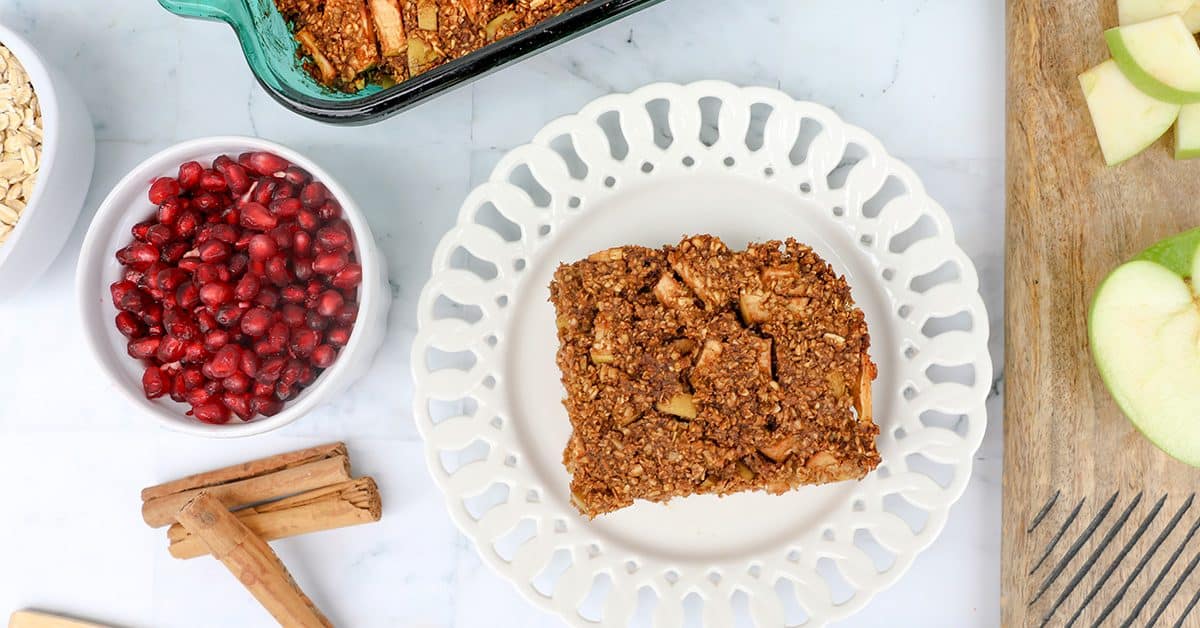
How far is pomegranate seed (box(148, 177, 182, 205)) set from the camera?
1644 mm

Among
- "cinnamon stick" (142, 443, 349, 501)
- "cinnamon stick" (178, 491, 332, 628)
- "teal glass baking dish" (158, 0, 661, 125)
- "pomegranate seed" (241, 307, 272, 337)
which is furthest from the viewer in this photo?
"cinnamon stick" (142, 443, 349, 501)

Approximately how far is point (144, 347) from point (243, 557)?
17.7 inches

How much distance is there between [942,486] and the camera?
1.78 m

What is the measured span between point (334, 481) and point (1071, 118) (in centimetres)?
165

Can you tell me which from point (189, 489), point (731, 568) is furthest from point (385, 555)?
point (731, 568)

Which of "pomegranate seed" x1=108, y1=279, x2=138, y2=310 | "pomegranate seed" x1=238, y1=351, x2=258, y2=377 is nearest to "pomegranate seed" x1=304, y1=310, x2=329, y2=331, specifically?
"pomegranate seed" x1=238, y1=351, x2=258, y2=377

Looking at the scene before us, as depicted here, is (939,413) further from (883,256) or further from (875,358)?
(883,256)

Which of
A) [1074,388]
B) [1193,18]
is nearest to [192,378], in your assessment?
[1074,388]

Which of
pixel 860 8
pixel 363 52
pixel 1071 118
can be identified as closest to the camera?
pixel 363 52

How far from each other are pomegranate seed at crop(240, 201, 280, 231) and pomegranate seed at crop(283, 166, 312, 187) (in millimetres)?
76

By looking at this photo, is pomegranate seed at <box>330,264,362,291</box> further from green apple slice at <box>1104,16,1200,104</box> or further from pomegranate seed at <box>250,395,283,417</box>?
green apple slice at <box>1104,16,1200,104</box>

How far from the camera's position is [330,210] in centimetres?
167

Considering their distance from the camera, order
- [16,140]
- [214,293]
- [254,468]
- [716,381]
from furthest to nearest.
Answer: [254,468]
[16,140]
[214,293]
[716,381]

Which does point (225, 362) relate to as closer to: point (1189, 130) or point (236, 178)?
point (236, 178)
